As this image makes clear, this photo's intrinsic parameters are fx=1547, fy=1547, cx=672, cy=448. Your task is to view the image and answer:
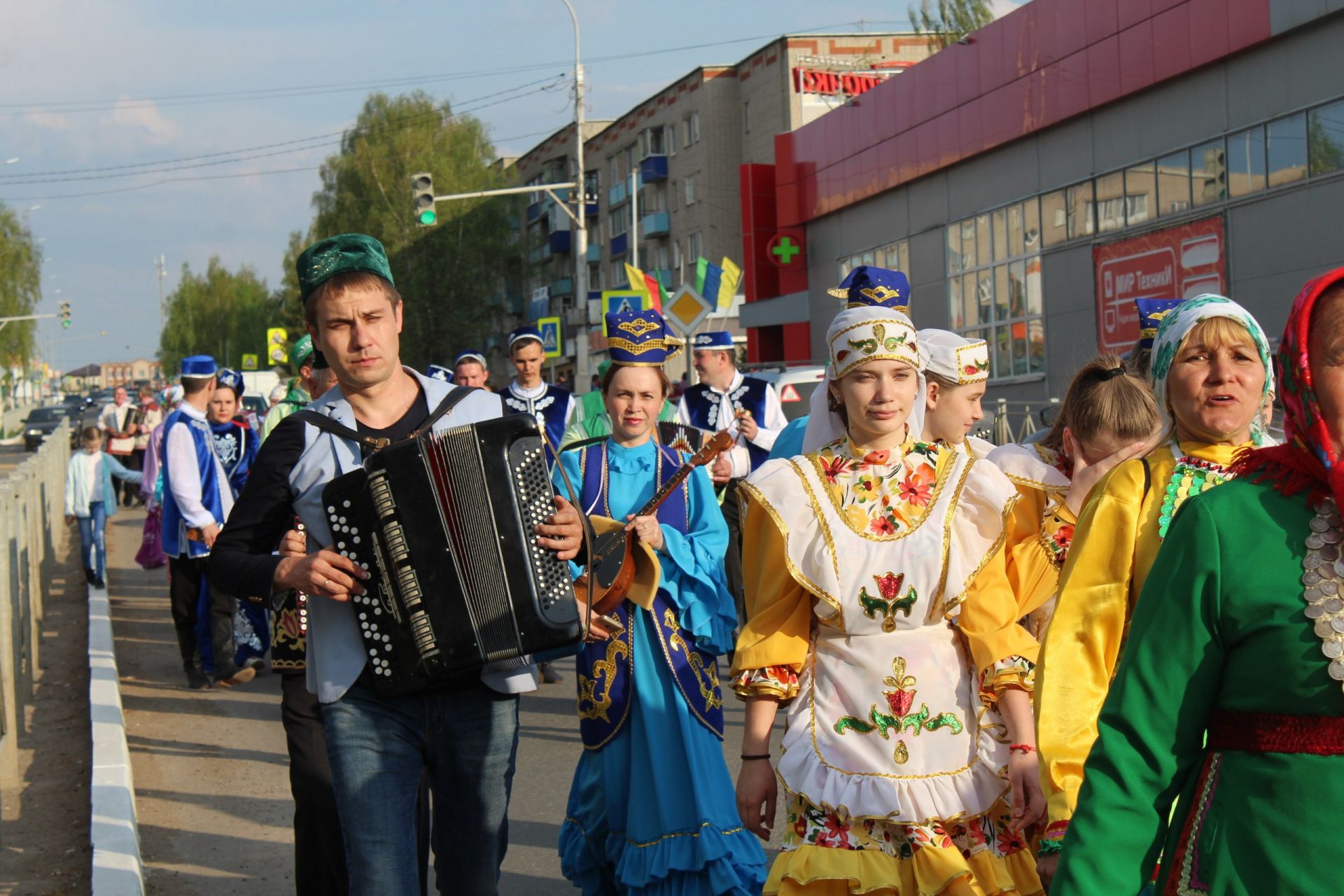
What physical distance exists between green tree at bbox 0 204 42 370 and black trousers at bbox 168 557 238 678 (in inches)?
2848

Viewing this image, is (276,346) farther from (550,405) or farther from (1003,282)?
(550,405)

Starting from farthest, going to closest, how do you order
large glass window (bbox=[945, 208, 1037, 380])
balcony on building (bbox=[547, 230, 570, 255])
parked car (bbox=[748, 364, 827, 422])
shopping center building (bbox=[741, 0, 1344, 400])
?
balcony on building (bbox=[547, 230, 570, 255]) < large glass window (bbox=[945, 208, 1037, 380]) < parked car (bbox=[748, 364, 827, 422]) < shopping center building (bbox=[741, 0, 1344, 400])

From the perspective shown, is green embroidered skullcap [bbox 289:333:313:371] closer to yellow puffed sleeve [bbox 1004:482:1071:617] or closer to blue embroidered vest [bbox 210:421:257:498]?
blue embroidered vest [bbox 210:421:257:498]

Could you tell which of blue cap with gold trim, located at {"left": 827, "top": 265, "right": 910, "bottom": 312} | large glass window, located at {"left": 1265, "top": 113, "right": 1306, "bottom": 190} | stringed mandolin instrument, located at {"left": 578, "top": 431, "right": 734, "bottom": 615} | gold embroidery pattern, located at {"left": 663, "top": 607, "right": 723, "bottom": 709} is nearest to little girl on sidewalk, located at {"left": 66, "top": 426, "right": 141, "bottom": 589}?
gold embroidery pattern, located at {"left": 663, "top": 607, "right": 723, "bottom": 709}

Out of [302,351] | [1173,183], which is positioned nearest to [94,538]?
[302,351]

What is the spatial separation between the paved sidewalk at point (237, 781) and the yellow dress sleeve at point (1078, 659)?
3500mm

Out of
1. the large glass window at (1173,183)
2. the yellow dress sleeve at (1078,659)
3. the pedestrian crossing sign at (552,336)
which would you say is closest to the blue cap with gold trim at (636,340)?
the yellow dress sleeve at (1078,659)

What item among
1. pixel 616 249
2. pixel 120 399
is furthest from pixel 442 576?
pixel 616 249

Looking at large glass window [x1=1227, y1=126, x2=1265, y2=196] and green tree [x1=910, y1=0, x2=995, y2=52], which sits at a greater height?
green tree [x1=910, y1=0, x2=995, y2=52]

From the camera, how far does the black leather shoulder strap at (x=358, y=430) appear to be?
3799 mm

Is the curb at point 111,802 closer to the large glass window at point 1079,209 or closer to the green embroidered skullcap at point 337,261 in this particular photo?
the green embroidered skullcap at point 337,261

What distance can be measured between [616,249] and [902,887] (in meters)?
72.0

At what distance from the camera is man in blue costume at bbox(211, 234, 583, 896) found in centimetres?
373

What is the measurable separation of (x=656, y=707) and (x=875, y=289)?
174 centimetres
